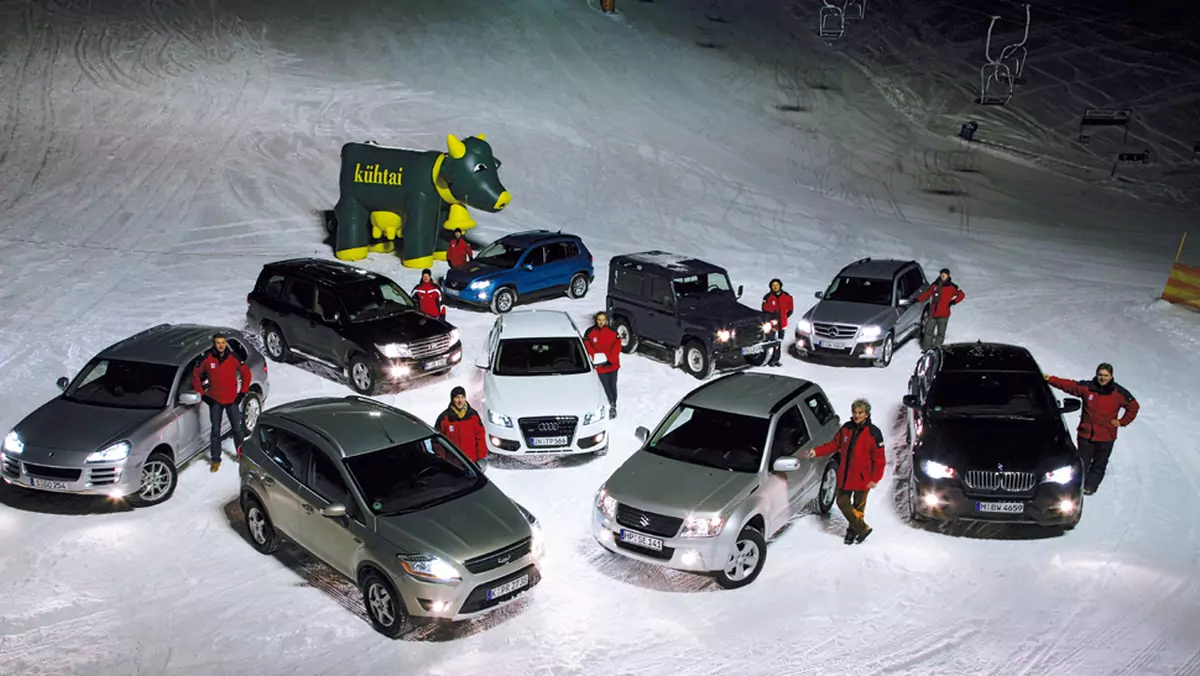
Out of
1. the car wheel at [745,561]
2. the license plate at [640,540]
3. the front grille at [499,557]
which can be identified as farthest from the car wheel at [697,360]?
the front grille at [499,557]

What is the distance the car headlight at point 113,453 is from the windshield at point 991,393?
9.30 metres

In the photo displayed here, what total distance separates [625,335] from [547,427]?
496cm

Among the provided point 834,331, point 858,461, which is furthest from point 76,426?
point 834,331

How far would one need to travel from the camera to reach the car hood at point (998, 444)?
10.4 meters

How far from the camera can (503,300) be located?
18672 millimetres

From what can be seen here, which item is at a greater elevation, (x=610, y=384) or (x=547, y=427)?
(x=610, y=384)

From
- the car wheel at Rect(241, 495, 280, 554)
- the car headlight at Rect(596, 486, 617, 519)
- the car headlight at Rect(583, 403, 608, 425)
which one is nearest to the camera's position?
the car headlight at Rect(596, 486, 617, 519)

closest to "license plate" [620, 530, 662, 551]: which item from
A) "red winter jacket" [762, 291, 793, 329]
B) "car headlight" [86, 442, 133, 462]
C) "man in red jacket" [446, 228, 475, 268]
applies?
"car headlight" [86, 442, 133, 462]

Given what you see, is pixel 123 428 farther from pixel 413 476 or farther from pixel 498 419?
pixel 498 419

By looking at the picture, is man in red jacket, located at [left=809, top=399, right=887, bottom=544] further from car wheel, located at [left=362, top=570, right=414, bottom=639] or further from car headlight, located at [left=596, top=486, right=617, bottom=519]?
car wheel, located at [left=362, top=570, right=414, bottom=639]

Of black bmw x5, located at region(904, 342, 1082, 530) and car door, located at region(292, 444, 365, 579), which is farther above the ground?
black bmw x5, located at region(904, 342, 1082, 530)

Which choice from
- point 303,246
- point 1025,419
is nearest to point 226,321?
point 303,246

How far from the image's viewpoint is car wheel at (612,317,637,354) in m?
16.7

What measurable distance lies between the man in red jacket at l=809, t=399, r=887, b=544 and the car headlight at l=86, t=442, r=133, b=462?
309 inches
